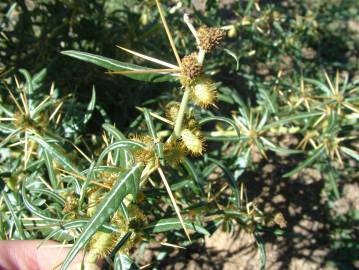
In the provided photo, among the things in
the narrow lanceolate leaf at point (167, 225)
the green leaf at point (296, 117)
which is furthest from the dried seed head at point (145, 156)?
the green leaf at point (296, 117)

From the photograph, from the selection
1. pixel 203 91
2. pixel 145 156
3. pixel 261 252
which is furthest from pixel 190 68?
pixel 261 252

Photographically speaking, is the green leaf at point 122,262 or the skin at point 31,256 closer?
the green leaf at point 122,262

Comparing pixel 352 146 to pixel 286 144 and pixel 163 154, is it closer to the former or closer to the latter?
pixel 286 144

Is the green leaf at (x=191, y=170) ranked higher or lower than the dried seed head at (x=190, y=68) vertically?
lower

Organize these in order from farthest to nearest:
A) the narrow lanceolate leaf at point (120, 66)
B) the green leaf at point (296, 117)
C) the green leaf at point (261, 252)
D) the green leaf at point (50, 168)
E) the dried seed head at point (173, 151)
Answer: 1. the green leaf at point (296, 117)
2. the green leaf at point (261, 252)
3. the green leaf at point (50, 168)
4. the dried seed head at point (173, 151)
5. the narrow lanceolate leaf at point (120, 66)

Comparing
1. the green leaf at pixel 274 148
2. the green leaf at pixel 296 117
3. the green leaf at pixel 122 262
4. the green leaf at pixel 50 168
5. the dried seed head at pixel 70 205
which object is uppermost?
the green leaf at pixel 50 168

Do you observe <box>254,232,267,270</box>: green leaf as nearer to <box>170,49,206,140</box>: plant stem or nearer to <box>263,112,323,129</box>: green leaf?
<box>263,112,323,129</box>: green leaf

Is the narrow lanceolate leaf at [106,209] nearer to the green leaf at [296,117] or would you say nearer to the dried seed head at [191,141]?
the dried seed head at [191,141]
